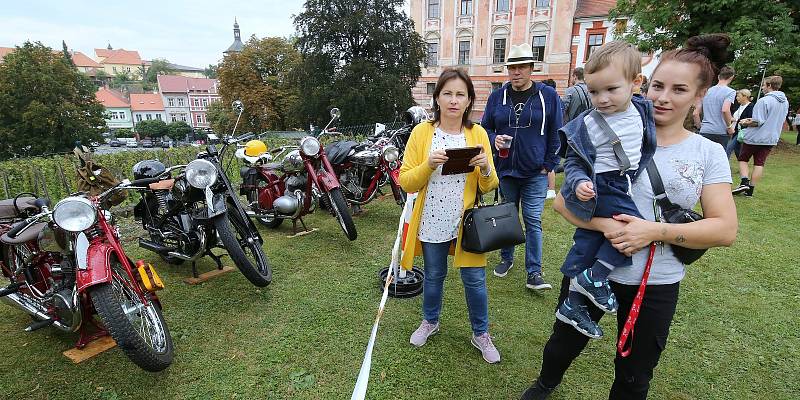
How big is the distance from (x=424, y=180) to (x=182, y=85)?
3299 inches

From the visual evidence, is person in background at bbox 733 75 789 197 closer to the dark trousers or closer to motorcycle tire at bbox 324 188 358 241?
motorcycle tire at bbox 324 188 358 241

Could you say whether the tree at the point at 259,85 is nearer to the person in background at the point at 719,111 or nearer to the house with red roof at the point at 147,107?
the person in background at the point at 719,111

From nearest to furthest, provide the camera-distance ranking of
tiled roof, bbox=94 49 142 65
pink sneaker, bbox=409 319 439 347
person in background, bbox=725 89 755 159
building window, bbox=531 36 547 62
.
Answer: pink sneaker, bbox=409 319 439 347, person in background, bbox=725 89 755 159, building window, bbox=531 36 547 62, tiled roof, bbox=94 49 142 65

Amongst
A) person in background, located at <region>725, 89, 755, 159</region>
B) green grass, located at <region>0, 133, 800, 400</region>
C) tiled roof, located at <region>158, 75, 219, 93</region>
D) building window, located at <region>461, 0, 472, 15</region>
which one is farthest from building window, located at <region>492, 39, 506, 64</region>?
tiled roof, located at <region>158, 75, 219, 93</region>

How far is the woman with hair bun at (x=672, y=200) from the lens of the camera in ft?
4.22

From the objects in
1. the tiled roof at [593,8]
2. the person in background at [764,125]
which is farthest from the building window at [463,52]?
the person in background at [764,125]

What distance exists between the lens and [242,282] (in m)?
3.32

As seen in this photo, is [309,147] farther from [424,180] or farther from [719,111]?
[719,111]

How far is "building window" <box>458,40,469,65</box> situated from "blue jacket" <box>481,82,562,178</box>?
30521mm

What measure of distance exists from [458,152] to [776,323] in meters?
2.61

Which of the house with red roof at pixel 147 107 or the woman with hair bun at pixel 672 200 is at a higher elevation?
the woman with hair bun at pixel 672 200

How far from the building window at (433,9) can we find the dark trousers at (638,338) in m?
33.4

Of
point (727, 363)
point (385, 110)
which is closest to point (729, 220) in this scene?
point (727, 363)

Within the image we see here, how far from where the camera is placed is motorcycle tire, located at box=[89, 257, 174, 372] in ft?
6.20
